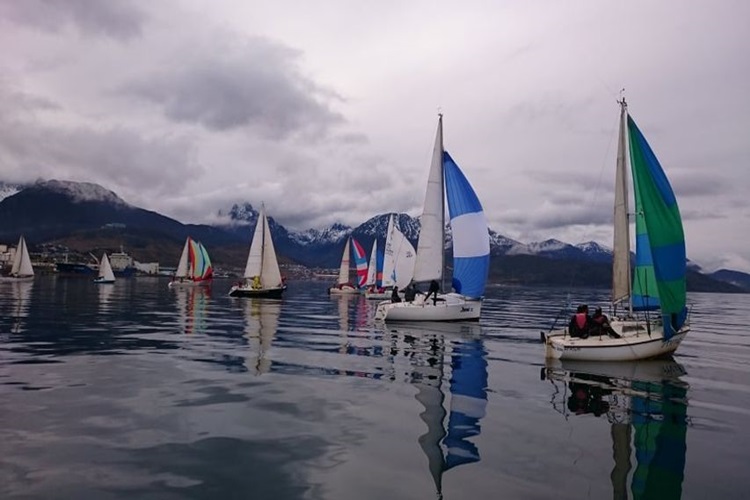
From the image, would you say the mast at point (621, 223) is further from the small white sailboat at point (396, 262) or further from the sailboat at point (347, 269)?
the sailboat at point (347, 269)

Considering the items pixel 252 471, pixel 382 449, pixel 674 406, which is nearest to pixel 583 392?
pixel 674 406

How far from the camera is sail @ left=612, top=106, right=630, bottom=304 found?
89.1ft

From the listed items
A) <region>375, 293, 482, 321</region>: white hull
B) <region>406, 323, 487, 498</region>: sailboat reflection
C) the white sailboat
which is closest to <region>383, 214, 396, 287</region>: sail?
the white sailboat

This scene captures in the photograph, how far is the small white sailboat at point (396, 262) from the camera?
6138 cm

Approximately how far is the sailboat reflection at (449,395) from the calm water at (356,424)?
0.21 ft

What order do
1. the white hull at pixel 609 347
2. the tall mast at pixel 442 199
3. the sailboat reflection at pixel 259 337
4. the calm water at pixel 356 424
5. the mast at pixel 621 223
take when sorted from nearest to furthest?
the calm water at pixel 356 424, the sailboat reflection at pixel 259 337, the white hull at pixel 609 347, the mast at pixel 621 223, the tall mast at pixel 442 199

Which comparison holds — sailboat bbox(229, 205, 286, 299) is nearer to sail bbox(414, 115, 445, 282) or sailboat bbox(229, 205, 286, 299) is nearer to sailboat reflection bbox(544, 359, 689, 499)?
sail bbox(414, 115, 445, 282)

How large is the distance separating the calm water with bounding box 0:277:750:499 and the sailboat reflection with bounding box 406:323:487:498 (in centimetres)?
6

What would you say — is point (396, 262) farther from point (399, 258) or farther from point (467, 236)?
point (467, 236)

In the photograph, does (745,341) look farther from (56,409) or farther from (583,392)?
(56,409)

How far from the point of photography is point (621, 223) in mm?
27719

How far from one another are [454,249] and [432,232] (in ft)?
7.97

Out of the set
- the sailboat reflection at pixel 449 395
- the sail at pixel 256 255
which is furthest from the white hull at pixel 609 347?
the sail at pixel 256 255

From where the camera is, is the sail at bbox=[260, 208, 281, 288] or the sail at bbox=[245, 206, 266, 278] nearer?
the sail at bbox=[260, 208, 281, 288]
